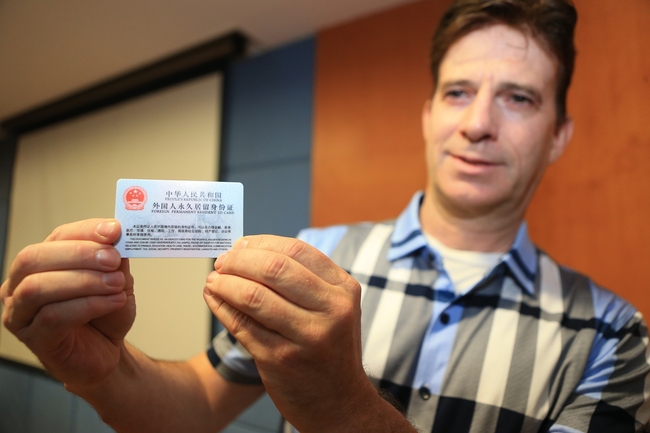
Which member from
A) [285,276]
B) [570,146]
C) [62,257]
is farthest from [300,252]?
[570,146]

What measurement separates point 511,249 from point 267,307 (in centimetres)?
70

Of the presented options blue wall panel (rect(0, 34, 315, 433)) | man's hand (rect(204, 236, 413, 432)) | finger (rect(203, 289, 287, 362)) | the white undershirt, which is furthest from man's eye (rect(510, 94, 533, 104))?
finger (rect(203, 289, 287, 362))

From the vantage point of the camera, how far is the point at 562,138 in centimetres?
92

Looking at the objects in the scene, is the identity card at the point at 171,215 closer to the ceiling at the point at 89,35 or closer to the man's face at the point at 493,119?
the ceiling at the point at 89,35

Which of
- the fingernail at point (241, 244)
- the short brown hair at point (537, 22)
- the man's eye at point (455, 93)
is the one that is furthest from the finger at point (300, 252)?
the short brown hair at point (537, 22)

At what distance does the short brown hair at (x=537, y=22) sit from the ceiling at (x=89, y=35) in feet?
1.67

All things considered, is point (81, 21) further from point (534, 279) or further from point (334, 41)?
point (534, 279)

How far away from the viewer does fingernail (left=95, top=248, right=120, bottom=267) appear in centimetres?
43

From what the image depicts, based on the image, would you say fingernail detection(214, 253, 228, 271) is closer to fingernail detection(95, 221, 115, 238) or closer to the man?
the man

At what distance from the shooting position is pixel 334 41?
3.38 ft

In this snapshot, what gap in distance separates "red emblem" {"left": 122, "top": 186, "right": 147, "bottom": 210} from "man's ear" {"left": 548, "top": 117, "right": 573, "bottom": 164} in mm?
951

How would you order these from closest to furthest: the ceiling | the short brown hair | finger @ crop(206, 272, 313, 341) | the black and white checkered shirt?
1. finger @ crop(206, 272, 313, 341)
2. the ceiling
3. the black and white checkered shirt
4. the short brown hair

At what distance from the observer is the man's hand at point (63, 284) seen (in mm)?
423

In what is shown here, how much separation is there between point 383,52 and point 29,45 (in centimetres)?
100
